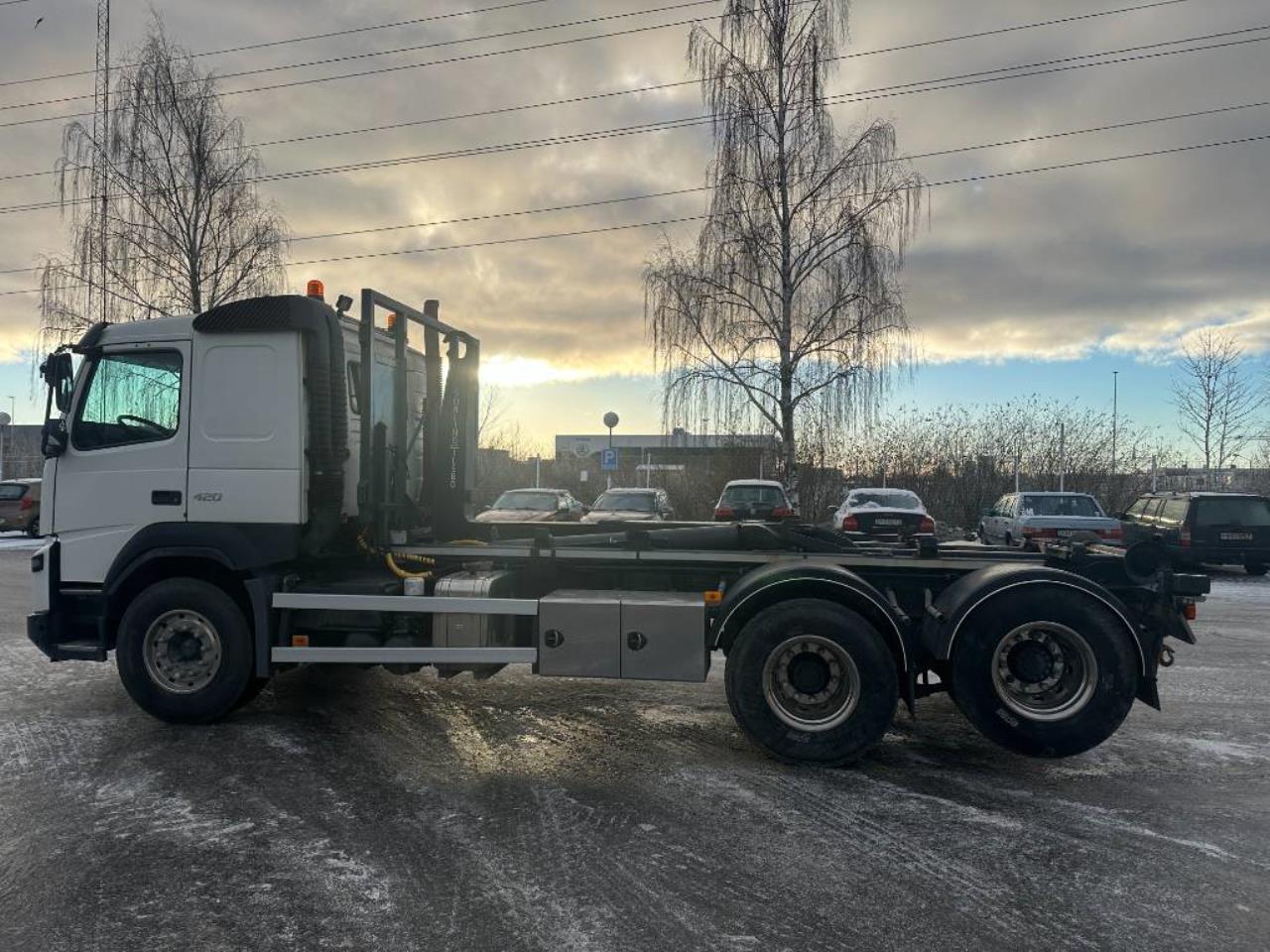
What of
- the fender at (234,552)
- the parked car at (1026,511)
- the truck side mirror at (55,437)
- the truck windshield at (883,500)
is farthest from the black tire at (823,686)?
the truck windshield at (883,500)

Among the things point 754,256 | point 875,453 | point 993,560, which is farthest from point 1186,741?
point 875,453

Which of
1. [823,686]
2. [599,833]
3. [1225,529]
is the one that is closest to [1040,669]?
[823,686]

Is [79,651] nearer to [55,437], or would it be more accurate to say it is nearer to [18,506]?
[55,437]

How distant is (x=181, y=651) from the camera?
5656 millimetres

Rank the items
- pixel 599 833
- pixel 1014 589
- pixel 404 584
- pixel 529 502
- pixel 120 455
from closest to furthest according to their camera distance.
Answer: pixel 599 833
pixel 1014 589
pixel 404 584
pixel 120 455
pixel 529 502

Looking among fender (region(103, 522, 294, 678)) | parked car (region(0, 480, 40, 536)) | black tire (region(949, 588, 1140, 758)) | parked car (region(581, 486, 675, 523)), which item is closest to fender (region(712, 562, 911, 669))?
black tire (region(949, 588, 1140, 758))

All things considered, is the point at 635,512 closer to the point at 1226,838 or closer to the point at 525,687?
the point at 525,687

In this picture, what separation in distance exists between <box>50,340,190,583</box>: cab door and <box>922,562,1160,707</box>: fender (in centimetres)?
521

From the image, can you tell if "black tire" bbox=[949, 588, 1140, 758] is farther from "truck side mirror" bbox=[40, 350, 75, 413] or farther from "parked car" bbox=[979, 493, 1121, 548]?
"parked car" bbox=[979, 493, 1121, 548]

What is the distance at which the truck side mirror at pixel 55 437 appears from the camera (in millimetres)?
5945

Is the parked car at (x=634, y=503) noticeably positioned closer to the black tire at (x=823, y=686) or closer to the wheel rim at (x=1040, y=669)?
the black tire at (x=823, y=686)

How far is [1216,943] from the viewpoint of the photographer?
3016 mm

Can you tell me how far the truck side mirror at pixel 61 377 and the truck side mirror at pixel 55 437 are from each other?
124 millimetres

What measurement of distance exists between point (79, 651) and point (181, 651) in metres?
0.77
